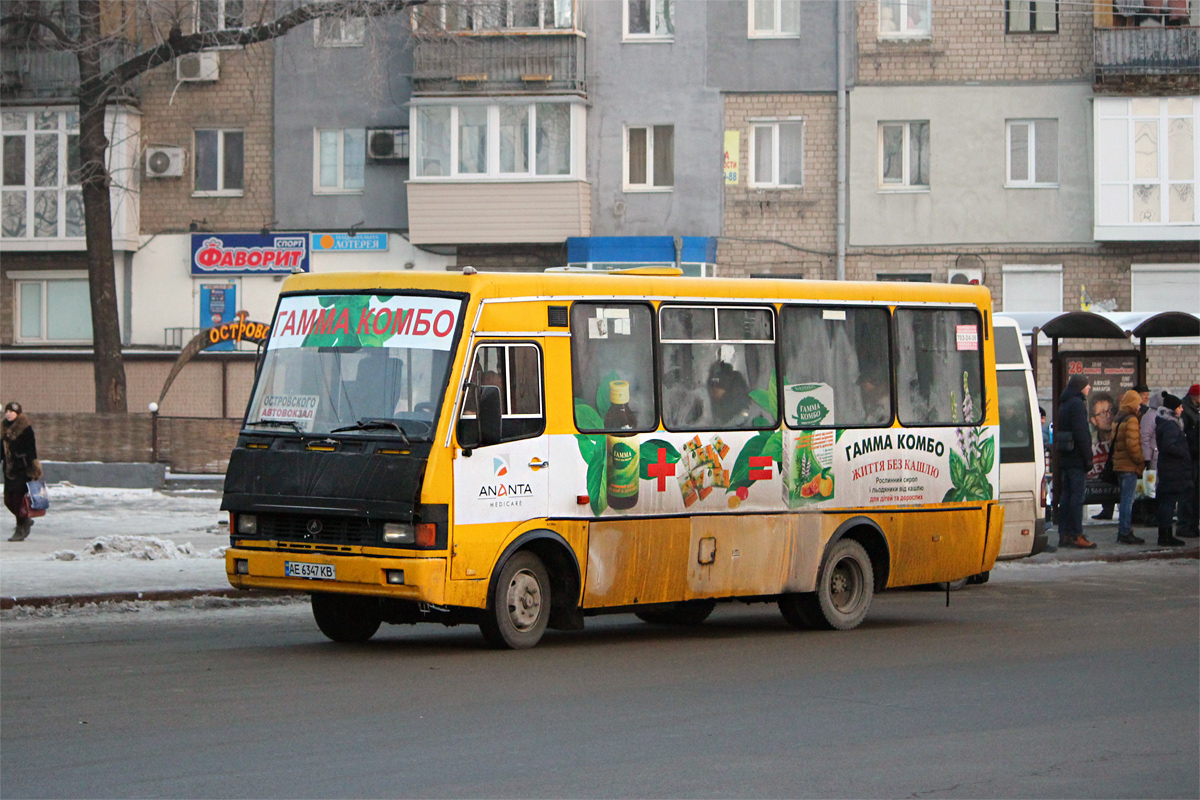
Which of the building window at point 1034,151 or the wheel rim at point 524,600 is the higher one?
the building window at point 1034,151

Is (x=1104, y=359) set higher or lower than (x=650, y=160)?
lower

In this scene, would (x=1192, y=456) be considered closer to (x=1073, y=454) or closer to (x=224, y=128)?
(x=1073, y=454)

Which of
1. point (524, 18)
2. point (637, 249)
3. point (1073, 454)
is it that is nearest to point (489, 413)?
point (1073, 454)

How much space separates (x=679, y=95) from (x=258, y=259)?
1046 cm

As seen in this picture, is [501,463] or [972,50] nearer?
[501,463]

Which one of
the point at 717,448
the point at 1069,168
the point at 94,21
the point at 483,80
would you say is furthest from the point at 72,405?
the point at 717,448

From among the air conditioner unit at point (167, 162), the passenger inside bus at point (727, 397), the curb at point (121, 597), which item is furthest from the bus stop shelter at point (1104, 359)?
the air conditioner unit at point (167, 162)

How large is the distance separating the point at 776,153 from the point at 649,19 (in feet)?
13.9

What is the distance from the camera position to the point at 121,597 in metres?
14.5

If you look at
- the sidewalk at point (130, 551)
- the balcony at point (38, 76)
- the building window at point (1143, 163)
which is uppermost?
the balcony at point (38, 76)

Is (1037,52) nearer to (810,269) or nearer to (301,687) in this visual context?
(810,269)

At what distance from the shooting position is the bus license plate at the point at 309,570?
1092 centimetres

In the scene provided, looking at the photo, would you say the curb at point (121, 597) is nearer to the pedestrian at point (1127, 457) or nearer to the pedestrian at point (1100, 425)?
the pedestrian at point (1127, 457)

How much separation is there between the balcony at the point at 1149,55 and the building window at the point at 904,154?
160 inches
